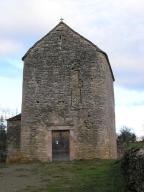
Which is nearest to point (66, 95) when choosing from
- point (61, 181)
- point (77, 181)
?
point (61, 181)

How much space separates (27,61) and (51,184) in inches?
597

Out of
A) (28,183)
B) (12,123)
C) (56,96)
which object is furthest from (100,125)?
(28,183)

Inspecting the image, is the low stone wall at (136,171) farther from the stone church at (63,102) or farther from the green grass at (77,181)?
the stone church at (63,102)

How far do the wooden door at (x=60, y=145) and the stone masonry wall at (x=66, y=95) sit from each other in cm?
49

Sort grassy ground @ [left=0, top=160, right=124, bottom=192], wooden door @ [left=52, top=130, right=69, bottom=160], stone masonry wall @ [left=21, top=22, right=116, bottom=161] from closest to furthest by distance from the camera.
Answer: grassy ground @ [left=0, top=160, right=124, bottom=192] < stone masonry wall @ [left=21, top=22, right=116, bottom=161] < wooden door @ [left=52, top=130, right=69, bottom=160]

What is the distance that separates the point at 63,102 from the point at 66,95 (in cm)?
49

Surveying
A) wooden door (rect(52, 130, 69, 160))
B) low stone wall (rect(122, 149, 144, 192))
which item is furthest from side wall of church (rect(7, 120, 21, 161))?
low stone wall (rect(122, 149, 144, 192))

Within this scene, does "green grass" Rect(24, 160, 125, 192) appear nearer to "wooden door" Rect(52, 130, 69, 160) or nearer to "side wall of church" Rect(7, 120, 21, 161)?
"wooden door" Rect(52, 130, 69, 160)

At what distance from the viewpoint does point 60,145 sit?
29125mm

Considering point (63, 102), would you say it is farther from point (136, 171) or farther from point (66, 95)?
point (136, 171)

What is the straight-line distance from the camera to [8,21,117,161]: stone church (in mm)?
28594

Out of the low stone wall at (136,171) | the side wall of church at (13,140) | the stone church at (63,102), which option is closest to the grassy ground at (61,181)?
the low stone wall at (136,171)

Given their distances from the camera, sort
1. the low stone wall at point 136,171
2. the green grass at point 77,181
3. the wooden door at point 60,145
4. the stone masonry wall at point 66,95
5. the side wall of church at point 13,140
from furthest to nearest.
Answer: the side wall of church at point 13,140 < the wooden door at point 60,145 < the stone masonry wall at point 66,95 < the green grass at point 77,181 < the low stone wall at point 136,171

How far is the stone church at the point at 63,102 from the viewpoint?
93.8ft
